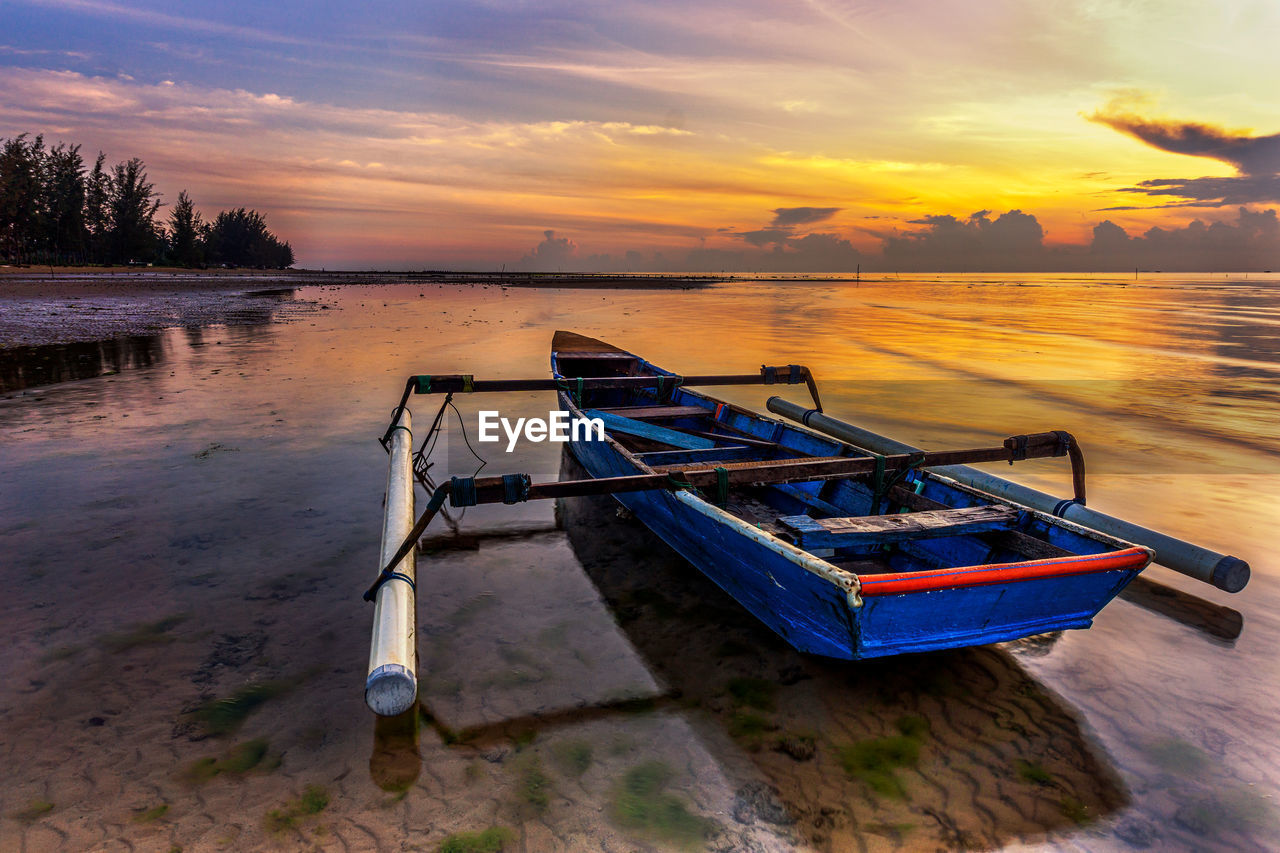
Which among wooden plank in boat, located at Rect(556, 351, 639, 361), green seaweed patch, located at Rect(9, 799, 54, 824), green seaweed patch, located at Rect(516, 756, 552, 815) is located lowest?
green seaweed patch, located at Rect(516, 756, 552, 815)

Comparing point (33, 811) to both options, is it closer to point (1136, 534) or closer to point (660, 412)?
point (660, 412)

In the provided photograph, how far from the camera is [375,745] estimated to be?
143 inches

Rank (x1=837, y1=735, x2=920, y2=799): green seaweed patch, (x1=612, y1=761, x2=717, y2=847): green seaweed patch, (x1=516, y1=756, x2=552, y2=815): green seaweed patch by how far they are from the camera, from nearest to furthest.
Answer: (x1=612, y1=761, x2=717, y2=847): green seaweed patch
(x1=516, y1=756, x2=552, y2=815): green seaweed patch
(x1=837, y1=735, x2=920, y2=799): green seaweed patch

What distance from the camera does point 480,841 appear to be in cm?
301

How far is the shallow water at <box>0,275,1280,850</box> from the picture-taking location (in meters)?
3.14

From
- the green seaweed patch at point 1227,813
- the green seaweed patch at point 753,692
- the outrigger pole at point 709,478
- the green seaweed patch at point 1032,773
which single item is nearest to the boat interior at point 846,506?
the outrigger pole at point 709,478

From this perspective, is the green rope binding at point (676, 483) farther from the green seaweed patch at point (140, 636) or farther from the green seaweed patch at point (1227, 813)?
the green seaweed patch at point (140, 636)

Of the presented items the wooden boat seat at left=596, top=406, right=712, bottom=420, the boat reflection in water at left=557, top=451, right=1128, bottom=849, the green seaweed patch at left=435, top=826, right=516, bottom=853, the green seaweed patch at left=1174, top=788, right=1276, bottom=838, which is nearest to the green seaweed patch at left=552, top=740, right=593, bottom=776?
the green seaweed patch at left=435, top=826, right=516, bottom=853

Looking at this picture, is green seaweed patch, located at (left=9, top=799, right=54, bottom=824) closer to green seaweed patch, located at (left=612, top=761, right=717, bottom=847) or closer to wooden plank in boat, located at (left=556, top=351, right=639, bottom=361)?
green seaweed patch, located at (left=612, top=761, right=717, bottom=847)

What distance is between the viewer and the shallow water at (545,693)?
314cm

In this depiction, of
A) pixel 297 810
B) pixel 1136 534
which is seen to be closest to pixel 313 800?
pixel 297 810

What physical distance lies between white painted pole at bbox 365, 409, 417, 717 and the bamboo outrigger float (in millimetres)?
11

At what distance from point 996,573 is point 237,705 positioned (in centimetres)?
450

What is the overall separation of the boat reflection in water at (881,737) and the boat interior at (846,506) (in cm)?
79
